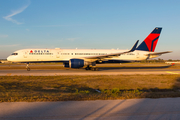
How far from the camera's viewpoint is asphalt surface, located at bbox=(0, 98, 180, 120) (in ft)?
16.3

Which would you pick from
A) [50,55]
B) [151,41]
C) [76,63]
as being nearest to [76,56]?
[76,63]

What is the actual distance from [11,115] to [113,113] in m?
3.45

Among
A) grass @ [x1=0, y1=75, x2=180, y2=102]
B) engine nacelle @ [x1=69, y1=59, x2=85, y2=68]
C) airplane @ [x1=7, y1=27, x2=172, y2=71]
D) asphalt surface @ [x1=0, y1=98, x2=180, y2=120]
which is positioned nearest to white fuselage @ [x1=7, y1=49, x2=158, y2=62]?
airplane @ [x1=7, y1=27, x2=172, y2=71]

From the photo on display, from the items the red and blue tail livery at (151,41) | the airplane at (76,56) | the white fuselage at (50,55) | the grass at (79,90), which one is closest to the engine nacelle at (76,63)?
the airplane at (76,56)

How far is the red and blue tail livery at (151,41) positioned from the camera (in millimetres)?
31797

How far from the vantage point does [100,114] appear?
17.2ft

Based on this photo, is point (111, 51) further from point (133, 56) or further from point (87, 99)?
point (87, 99)

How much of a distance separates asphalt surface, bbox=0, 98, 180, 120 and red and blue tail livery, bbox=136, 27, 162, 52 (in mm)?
26767

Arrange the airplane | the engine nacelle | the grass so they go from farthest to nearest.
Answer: the airplane, the engine nacelle, the grass

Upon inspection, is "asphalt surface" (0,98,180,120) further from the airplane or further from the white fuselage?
the white fuselage

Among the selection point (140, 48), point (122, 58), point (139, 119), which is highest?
point (140, 48)

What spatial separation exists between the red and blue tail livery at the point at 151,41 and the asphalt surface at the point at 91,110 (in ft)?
87.8

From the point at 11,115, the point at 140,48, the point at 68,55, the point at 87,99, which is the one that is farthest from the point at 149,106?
the point at 140,48

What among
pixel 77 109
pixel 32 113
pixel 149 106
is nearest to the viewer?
pixel 32 113
